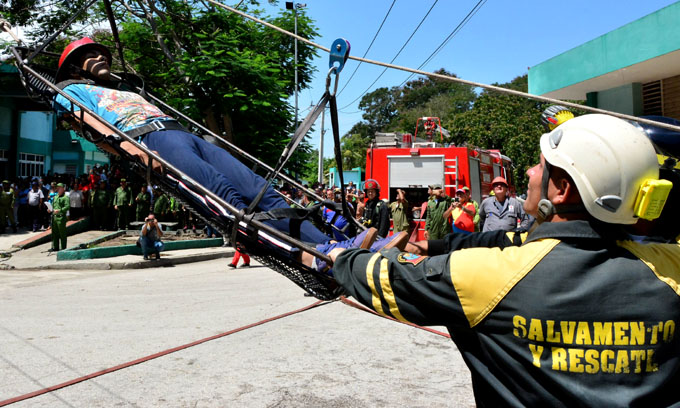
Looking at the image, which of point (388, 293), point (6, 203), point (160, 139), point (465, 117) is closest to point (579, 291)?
point (388, 293)

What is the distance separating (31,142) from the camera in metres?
27.4

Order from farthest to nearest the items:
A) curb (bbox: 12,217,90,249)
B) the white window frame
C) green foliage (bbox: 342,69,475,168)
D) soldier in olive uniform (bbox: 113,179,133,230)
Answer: green foliage (bbox: 342,69,475,168) → the white window frame → soldier in olive uniform (bbox: 113,179,133,230) → curb (bbox: 12,217,90,249)

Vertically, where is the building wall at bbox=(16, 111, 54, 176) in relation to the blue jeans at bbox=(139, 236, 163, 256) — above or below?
above

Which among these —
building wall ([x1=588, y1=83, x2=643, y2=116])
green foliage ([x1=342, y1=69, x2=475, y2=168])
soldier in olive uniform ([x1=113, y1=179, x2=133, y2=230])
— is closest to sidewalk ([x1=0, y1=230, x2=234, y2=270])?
soldier in olive uniform ([x1=113, y1=179, x2=133, y2=230])

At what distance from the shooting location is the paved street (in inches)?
152

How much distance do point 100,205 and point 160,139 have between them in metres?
14.5

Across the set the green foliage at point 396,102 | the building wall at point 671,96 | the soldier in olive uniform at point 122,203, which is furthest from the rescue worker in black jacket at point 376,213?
the green foliage at point 396,102

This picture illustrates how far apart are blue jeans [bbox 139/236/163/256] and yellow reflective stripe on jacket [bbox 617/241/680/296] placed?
40.7ft

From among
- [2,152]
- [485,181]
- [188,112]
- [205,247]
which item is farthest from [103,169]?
[485,181]

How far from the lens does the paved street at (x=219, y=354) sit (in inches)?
152

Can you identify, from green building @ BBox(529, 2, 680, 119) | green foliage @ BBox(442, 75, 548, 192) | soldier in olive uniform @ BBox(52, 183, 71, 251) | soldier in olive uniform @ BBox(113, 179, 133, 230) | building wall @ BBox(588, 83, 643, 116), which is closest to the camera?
green building @ BBox(529, 2, 680, 119)

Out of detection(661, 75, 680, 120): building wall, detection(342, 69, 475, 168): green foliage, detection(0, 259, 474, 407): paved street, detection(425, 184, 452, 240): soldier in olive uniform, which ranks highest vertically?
detection(342, 69, 475, 168): green foliage

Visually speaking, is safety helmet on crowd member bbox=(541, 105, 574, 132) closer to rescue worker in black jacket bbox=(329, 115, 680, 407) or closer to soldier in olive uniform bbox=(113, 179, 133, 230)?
rescue worker in black jacket bbox=(329, 115, 680, 407)

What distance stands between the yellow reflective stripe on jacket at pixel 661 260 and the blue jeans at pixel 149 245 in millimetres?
12401
